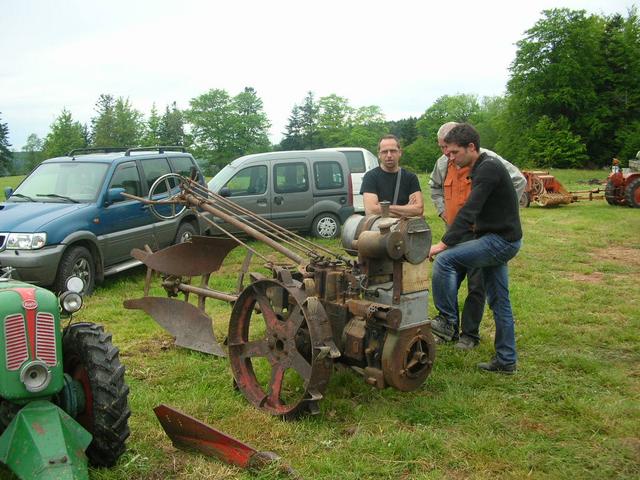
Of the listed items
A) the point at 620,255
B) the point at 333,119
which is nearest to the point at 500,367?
the point at 620,255

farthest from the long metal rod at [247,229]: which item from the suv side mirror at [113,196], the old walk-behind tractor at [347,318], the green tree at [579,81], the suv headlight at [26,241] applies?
the green tree at [579,81]

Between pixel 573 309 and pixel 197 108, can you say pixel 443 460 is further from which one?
pixel 197 108

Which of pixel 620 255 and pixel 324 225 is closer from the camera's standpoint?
pixel 620 255

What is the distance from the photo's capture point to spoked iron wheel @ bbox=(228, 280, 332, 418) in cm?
401

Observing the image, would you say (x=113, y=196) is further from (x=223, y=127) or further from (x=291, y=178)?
(x=223, y=127)

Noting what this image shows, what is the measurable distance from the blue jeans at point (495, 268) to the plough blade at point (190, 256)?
210 centimetres

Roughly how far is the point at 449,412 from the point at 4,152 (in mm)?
80148

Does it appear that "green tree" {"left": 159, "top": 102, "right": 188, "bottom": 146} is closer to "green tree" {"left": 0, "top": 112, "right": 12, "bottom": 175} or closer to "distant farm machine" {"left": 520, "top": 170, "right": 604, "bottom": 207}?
"green tree" {"left": 0, "top": 112, "right": 12, "bottom": 175}

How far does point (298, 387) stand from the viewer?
477 centimetres

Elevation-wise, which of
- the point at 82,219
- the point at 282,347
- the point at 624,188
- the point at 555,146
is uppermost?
the point at 555,146

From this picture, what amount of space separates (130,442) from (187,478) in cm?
59

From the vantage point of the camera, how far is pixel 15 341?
3006 mm

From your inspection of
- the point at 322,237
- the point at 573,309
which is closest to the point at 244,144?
the point at 322,237

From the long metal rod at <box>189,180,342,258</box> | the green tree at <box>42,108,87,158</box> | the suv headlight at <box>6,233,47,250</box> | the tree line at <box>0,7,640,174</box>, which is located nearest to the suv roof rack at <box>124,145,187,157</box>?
the suv headlight at <box>6,233,47,250</box>
